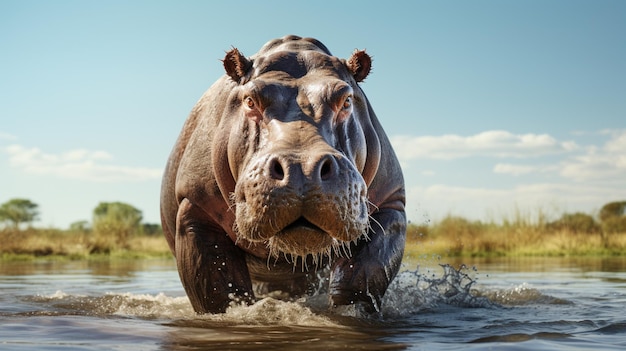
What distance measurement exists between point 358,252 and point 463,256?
14690 millimetres

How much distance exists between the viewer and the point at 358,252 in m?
5.20

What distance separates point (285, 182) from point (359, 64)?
174 centimetres

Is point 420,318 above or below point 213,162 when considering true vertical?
below

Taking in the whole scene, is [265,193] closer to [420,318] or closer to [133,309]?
[420,318]

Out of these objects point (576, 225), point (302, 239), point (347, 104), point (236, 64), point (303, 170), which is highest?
point (236, 64)

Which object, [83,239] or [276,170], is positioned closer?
[276,170]

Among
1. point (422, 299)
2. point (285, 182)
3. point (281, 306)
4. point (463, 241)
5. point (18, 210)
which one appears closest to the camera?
point (285, 182)

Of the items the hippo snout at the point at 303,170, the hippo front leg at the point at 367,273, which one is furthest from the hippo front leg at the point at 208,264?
the hippo snout at the point at 303,170

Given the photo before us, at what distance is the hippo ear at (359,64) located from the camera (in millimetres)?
5418

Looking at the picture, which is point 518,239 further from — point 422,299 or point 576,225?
point 422,299

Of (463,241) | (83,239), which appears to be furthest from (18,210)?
(463,241)

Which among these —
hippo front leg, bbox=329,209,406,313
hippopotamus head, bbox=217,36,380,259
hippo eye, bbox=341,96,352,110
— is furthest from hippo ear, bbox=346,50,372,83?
hippo front leg, bbox=329,209,406,313

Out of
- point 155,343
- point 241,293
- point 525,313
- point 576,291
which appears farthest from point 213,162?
point 576,291

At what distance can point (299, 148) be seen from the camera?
13.8 feet
